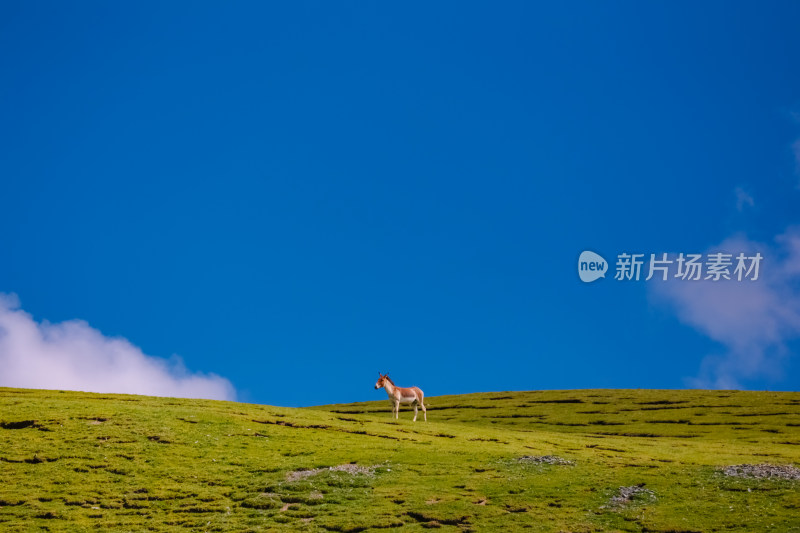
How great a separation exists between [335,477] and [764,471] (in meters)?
22.6

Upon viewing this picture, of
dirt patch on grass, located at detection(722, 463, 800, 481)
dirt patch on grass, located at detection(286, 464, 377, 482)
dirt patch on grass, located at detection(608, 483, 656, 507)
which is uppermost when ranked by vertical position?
dirt patch on grass, located at detection(722, 463, 800, 481)

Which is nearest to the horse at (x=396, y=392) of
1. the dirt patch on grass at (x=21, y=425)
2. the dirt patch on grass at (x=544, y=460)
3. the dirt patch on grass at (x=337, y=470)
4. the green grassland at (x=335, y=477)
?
the green grassland at (x=335, y=477)

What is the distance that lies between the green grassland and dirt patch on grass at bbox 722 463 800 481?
0.80 meters

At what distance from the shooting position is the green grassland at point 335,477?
30.3m

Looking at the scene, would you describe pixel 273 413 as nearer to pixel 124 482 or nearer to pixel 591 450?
pixel 124 482

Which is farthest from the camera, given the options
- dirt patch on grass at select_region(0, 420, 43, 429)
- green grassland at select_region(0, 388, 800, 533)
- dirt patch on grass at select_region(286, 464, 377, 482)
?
dirt patch on grass at select_region(0, 420, 43, 429)

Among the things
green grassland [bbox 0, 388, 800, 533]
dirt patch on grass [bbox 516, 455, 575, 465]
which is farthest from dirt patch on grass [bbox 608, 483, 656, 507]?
dirt patch on grass [bbox 516, 455, 575, 465]

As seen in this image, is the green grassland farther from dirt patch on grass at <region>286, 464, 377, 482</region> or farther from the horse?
the horse

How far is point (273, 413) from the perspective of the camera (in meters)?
57.3

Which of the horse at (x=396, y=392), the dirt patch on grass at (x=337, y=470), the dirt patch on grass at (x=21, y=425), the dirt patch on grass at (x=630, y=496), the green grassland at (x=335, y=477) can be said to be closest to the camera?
the green grassland at (x=335, y=477)

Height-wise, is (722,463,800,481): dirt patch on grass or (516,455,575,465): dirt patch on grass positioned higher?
(722,463,800,481): dirt patch on grass

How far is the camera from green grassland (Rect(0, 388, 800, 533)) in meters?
30.3

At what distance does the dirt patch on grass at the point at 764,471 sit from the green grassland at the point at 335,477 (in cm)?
80

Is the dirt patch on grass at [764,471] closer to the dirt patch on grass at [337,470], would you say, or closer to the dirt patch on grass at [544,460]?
the dirt patch on grass at [544,460]
